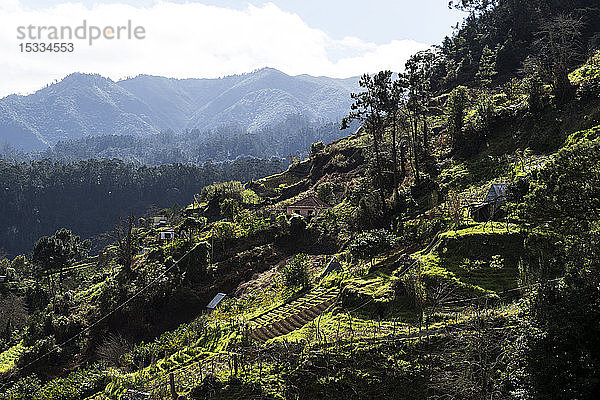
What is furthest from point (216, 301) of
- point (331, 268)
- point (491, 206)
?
point (491, 206)

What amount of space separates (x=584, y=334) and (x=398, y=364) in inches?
174

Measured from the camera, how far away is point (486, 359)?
866 cm

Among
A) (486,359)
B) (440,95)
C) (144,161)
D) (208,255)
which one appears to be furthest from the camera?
(144,161)

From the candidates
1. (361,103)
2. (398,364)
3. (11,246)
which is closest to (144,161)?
(11,246)

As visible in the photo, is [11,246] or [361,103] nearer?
[361,103]

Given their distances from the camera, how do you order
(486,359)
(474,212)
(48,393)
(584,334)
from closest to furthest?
(584,334), (486,359), (474,212), (48,393)

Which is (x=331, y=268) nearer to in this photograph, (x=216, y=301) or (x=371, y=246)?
(x=371, y=246)

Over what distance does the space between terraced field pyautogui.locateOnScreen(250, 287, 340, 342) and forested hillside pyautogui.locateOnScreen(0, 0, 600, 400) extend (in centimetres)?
10

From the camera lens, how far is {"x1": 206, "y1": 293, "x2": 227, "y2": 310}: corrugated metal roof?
883 inches

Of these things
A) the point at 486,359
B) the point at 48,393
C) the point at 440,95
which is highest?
the point at 440,95

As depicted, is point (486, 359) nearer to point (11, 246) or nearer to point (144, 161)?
point (11, 246)

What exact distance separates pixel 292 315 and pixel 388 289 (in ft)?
14.0

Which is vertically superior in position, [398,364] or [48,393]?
[398,364]

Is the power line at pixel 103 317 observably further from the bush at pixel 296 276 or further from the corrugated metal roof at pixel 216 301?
the bush at pixel 296 276
